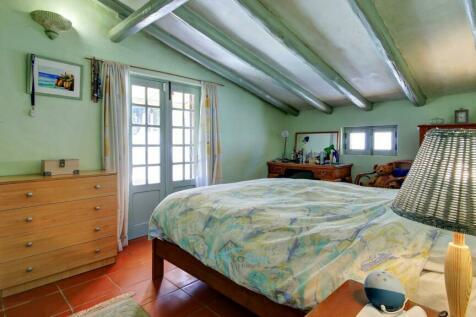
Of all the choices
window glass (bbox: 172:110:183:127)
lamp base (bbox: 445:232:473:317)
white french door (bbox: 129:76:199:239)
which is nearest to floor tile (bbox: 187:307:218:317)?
lamp base (bbox: 445:232:473:317)

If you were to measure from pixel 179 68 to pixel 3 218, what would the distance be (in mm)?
2559

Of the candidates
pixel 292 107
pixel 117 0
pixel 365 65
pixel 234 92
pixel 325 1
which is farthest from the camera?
pixel 292 107

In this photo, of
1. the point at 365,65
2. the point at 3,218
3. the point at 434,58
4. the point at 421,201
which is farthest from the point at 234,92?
the point at 421,201

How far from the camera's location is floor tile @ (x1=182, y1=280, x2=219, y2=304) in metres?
2.14

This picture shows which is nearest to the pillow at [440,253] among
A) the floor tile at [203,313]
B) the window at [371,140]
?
the floor tile at [203,313]

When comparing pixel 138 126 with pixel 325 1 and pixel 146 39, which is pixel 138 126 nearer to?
pixel 146 39

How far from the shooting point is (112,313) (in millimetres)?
1910

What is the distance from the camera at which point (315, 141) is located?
4844mm

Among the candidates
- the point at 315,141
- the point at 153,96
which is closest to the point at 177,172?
the point at 153,96

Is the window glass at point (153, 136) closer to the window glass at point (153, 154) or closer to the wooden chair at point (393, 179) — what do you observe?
the window glass at point (153, 154)

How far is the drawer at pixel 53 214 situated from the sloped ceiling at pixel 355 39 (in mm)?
2087

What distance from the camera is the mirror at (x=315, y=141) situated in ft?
15.2

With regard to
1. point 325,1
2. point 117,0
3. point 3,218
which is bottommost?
point 3,218

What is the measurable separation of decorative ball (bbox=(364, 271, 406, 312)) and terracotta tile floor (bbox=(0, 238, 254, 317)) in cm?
132
